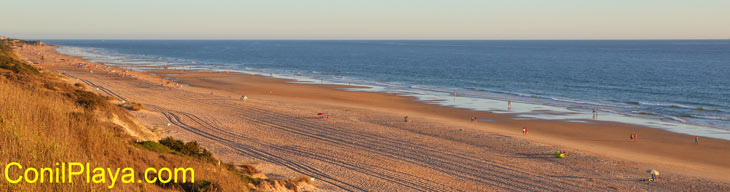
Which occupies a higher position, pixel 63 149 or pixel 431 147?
pixel 63 149

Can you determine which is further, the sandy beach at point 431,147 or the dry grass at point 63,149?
the sandy beach at point 431,147

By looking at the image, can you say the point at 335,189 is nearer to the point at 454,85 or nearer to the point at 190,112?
the point at 190,112

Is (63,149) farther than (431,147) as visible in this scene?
A: No

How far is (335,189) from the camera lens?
719 inches

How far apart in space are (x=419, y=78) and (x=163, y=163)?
64837 millimetres

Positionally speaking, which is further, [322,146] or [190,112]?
[190,112]

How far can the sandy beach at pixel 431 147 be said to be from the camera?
20766 millimetres

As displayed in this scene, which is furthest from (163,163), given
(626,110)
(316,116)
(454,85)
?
(454,85)

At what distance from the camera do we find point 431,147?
2672cm

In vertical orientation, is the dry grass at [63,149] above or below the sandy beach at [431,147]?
above

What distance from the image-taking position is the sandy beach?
2077cm

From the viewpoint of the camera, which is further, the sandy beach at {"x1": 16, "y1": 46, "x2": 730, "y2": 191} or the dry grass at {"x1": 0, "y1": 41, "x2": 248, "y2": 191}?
the sandy beach at {"x1": 16, "y1": 46, "x2": 730, "y2": 191}

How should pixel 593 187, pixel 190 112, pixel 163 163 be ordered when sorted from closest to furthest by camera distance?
pixel 163 163 → pixel 593 187 → pixel 190 112

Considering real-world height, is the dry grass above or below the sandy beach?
above
